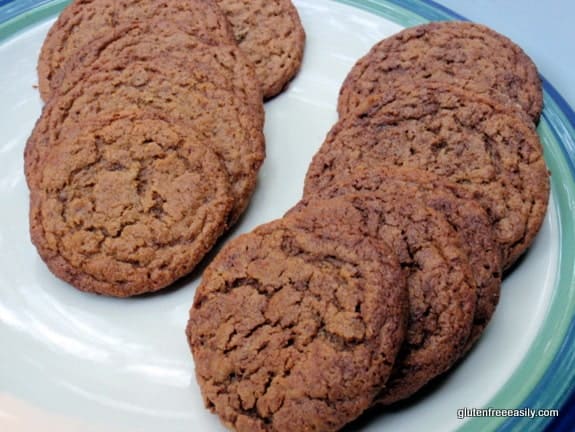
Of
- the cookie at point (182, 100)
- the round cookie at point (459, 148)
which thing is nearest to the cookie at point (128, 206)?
the cookie at point (182, 100)

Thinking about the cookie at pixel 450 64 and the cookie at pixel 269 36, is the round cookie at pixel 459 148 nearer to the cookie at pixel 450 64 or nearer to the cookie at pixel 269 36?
the cookie at pixel 450 64

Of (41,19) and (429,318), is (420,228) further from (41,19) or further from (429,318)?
(41,19)

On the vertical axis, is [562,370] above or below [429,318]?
below

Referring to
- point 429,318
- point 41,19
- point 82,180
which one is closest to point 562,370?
point 429,318

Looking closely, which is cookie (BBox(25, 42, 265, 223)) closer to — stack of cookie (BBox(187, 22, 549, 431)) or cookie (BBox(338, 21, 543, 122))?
stack of cookie (BBox(187, 22, 549, 431))

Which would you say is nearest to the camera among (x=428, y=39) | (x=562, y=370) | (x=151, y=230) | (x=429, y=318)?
(x=429, y=318)

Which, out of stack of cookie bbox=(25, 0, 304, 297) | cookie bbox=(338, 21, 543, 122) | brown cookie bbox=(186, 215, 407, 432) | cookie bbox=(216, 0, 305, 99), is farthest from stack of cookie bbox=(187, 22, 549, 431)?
cookie bbox=(216, 0, 305, 99)

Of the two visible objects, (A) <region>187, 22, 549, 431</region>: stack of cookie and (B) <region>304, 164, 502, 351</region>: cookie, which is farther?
(B) <region>304, 164, 502, 351</region>: cookie

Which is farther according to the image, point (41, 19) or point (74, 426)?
point (41, 19)
